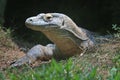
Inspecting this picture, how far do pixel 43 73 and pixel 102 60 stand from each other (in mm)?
1343

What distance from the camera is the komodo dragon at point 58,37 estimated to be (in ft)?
20.1

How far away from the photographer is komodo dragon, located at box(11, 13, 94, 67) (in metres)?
6.13

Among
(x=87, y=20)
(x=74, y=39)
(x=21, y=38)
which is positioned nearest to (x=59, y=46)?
(x=74, y=39)

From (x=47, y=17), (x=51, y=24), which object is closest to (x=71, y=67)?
(x=51, y=24)

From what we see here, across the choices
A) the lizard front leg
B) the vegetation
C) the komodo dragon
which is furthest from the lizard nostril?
the vegetation

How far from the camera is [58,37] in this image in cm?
628

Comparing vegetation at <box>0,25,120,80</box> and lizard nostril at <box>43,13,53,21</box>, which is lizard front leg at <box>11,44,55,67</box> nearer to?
vegetation at <box>0,25,120,80</box>

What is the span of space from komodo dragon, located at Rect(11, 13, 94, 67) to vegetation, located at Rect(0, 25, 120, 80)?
411 mm

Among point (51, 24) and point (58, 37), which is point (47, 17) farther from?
point (58, 37)

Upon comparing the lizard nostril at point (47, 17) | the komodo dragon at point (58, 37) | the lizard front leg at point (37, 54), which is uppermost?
the lizard nostril at point (47, 17)

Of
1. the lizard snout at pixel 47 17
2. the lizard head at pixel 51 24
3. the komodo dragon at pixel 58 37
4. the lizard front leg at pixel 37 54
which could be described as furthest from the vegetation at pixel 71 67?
the lizard snout at pixel 47 17

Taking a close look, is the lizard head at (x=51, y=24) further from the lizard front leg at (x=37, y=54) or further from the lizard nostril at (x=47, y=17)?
the lizard front leg at (x=37, y=54)

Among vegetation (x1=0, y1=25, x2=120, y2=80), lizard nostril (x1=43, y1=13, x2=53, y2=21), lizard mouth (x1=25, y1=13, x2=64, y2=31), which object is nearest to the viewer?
vegetation (x1=0, y1=25, x2=120, y2=80)

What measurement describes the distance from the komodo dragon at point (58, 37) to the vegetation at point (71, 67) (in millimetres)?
411
